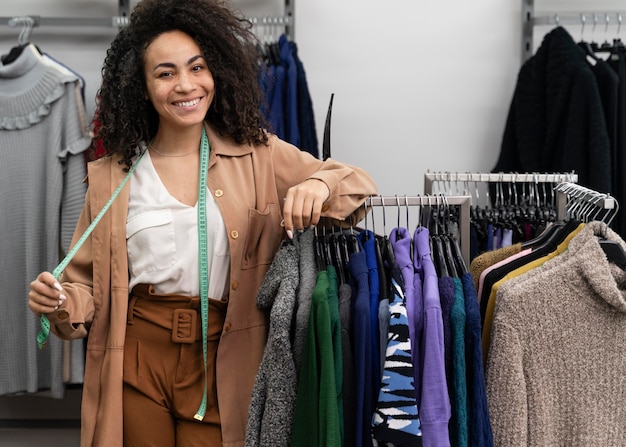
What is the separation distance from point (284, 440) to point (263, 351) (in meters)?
0.23

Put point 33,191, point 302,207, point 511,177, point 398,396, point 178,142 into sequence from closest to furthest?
1. point 398,396
2. point 302,207
3. point 178,142
4. point 511,177
5. point 33,191

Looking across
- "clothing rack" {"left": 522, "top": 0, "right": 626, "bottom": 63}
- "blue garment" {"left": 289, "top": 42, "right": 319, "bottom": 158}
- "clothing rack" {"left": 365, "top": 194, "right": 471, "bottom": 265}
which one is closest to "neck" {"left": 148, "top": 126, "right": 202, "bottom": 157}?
"clothing rack" {"left": 365, "top": 194, "right": 471, "bottom": 265}

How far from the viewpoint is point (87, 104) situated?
281 cm

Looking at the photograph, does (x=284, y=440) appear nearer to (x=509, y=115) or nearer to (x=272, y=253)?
(x=272, y=253)

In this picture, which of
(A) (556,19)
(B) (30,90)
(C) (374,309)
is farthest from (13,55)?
(A) (556,19)

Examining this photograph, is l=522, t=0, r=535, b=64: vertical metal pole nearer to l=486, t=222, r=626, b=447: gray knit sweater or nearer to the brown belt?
l=486, t=222, r=626, b=447: gray knit sweater

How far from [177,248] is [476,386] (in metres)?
0.66

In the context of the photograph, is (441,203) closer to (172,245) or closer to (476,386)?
(476,386)

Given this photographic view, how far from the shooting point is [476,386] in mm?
1403

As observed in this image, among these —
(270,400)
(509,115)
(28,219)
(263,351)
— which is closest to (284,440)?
(270,400)

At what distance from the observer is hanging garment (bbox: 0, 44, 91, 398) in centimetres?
257

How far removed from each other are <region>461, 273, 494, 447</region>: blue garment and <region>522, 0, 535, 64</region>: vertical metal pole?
1739 millimetres

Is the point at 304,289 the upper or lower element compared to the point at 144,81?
lower

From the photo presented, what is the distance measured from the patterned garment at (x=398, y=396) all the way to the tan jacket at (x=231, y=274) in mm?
306
